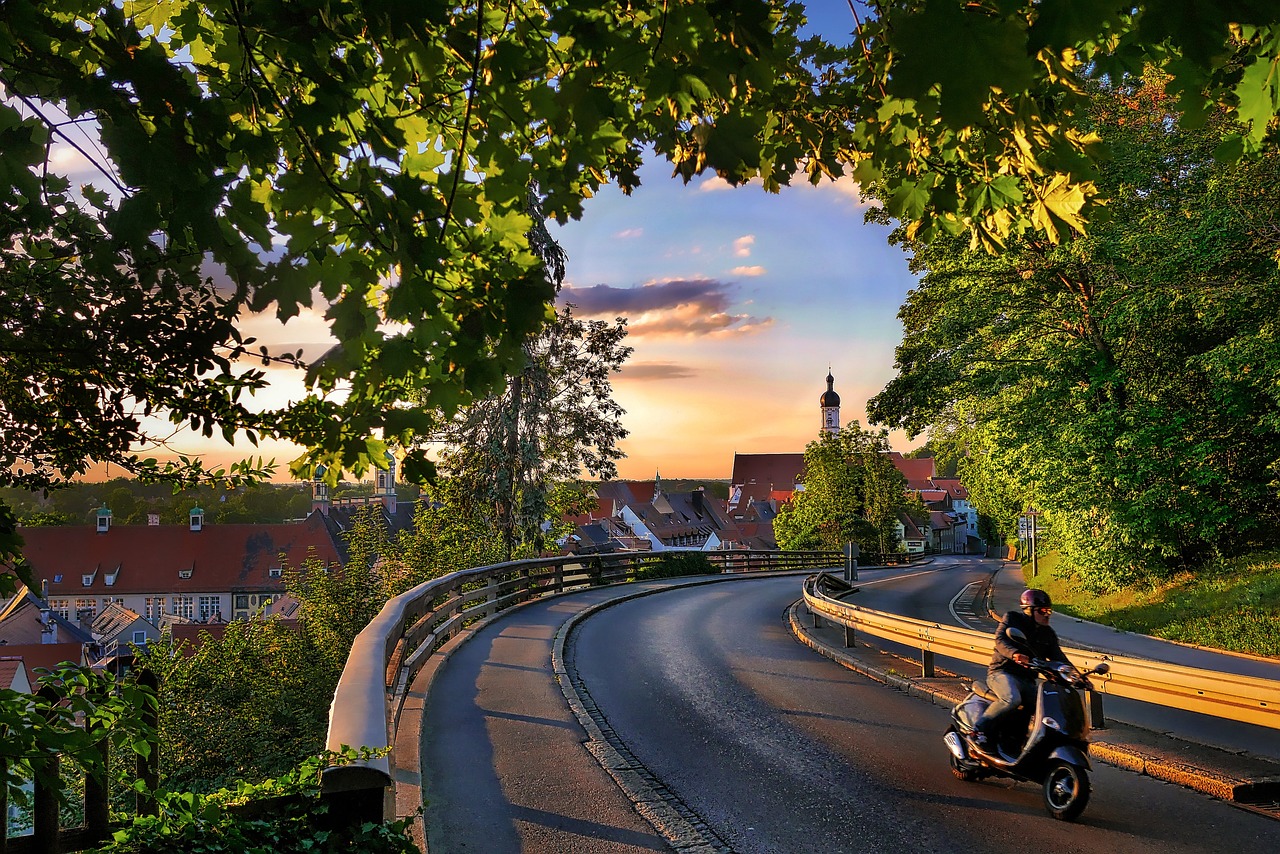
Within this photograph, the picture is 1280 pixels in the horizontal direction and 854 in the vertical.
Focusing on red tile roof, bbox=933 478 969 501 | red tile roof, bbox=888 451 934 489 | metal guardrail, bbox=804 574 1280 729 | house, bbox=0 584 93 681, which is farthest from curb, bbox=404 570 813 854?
red tile roof, bbox=933 478 969 501

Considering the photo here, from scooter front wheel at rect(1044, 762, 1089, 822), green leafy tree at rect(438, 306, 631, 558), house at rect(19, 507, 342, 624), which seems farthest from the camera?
house at rect(19, 507, 342, 624)

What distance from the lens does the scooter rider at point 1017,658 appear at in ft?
20.3

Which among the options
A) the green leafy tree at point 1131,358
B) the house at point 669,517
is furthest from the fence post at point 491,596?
the house at point 669,517

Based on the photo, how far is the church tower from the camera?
390 ft

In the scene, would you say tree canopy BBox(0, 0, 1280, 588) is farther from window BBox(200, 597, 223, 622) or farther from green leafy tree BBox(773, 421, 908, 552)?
window BBox(200, 597, 223, 622)

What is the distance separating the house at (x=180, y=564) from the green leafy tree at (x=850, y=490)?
40.8 meters

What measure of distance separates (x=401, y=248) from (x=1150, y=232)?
58.0 feet

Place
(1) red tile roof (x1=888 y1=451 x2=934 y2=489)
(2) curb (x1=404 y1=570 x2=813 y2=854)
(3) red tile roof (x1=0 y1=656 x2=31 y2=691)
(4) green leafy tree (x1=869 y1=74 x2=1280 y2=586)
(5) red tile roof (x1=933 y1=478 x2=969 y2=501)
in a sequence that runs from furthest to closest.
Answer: (5) red tile roof (x1=933 y1=478 x2=969 y2=501) < (1) red tile roof (x1=888 y1=451 x2=934 y2=489) < (4) green leafy tree (x1=869 y1=74 x2=1280 y2=586) < (2) curb (x1=404 y1=570 x2=813 y2=854) < (3) red tile roof (x1=0 y1=656 x2=31 y2=691)

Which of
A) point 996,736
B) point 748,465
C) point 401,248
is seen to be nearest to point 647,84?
point 401,248

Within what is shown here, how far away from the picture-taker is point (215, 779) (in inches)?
474

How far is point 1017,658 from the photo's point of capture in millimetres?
6156

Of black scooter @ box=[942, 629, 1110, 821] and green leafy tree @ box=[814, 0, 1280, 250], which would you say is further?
black scooter @ box=[942, 629, 1110, 821]

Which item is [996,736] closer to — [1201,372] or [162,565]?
[1201,372]

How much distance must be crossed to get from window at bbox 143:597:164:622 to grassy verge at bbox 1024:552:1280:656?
72656 mm
